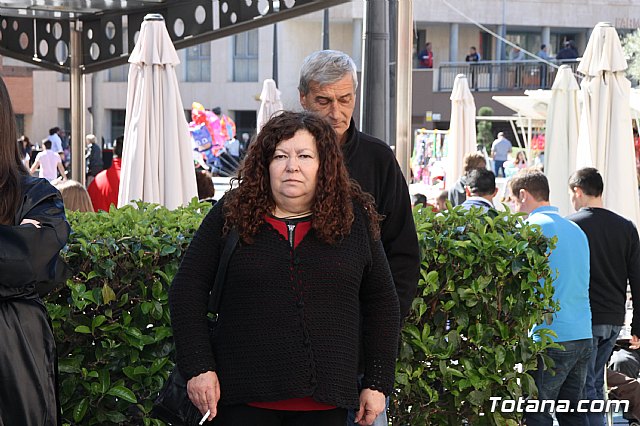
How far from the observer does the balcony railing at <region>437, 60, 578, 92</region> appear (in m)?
46.0

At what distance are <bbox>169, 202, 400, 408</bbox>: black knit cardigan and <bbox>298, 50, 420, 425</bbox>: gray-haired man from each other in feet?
1.41

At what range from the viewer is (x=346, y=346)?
10.8ft

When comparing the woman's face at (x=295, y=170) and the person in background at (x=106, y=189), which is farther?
the person in background at (x=106, y=189)

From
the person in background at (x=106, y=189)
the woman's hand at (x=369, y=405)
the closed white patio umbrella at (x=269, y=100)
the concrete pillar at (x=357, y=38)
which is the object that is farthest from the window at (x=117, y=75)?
the woman's hand at (x=369, y=405)

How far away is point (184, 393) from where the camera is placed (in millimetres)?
3348

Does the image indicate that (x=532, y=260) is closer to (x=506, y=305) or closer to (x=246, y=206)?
(x=506, y=305)

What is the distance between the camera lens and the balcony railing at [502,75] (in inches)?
1811

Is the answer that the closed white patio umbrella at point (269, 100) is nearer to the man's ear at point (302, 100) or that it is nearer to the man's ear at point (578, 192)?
the man's ear at point (578, 192)

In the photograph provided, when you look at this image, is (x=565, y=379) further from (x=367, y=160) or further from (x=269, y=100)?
(x=269, y=100)

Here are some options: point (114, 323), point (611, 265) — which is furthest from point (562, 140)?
point (114, 323)

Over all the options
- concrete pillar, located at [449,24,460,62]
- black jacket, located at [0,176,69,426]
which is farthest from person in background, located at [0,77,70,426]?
concrete pillar, located at [449,24,460,62]

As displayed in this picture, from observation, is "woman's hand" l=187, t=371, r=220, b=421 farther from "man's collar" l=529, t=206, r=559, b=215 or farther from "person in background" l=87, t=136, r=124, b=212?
"person in background" l=87, t=136, r=124, b=212

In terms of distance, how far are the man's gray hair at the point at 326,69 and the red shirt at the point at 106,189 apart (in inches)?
263

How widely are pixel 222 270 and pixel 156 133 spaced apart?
18.4ft
